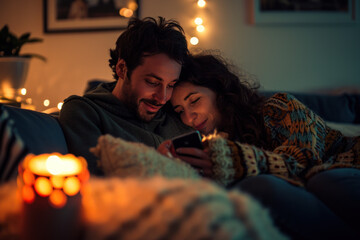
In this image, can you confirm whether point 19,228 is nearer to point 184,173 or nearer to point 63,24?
point 184,173

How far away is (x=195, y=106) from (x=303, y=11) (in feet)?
5.87

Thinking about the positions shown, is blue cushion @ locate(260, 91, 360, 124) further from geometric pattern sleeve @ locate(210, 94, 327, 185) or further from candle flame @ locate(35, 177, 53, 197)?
candle flame @ locate(35, 177, 53, 197)

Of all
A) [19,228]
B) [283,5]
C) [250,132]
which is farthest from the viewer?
[283,5]

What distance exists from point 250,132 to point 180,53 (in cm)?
52

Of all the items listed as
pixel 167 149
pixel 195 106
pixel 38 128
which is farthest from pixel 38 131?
pixel 195 106

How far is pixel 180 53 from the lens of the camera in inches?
58.4

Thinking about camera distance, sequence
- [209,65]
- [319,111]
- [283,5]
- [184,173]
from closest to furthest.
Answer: [184,173] < [209,65] < [319,111] < [283,5]

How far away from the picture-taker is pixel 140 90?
144 centimetres

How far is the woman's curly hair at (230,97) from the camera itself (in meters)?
1.50

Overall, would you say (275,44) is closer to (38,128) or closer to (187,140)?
(187,140)

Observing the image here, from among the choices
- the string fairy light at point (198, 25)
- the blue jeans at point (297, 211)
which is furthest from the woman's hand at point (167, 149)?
the string fairy light at point (198, 25)

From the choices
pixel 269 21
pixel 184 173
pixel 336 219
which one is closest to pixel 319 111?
pixel 269 21

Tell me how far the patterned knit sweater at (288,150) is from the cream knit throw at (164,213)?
0.42 meters

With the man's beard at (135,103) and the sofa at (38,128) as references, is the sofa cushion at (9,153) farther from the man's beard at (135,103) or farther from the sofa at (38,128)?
the man's beard at (135,103)
